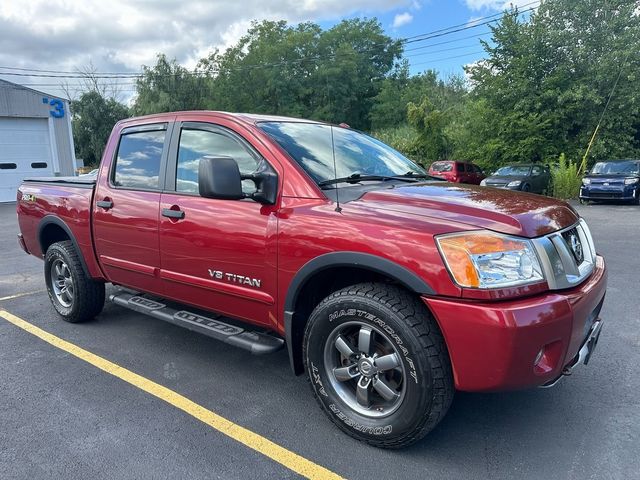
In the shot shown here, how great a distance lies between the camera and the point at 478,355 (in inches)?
88.3

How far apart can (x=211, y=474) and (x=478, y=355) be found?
1.44 meters

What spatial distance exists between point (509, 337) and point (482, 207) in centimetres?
78

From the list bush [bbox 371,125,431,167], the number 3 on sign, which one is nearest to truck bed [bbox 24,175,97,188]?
the number 3 on sign

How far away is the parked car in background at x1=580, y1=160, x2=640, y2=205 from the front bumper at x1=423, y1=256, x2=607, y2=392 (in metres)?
15.9

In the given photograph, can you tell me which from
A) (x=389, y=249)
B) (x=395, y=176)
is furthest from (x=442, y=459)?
(x=395, y=176)

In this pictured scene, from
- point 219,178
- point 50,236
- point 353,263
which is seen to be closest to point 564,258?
point 353,263

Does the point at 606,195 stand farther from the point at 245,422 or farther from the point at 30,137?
the point at 30,137

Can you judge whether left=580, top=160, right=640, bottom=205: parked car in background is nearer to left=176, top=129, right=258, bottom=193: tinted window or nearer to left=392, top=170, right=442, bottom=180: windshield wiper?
left=392, top=170, right=442, bottom=180: windshield wiper

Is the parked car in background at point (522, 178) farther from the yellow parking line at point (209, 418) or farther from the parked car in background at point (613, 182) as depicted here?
the yellow parking line at point (209, 418)

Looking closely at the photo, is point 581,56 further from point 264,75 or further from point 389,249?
point 264,75

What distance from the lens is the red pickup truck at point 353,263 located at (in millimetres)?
2291

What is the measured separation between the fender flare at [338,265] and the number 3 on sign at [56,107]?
896 inches

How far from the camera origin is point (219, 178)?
2.77m

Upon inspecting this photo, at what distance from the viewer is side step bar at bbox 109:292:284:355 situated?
120 inches
